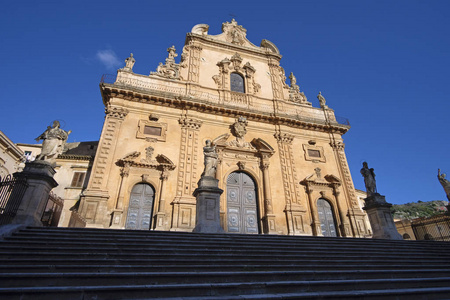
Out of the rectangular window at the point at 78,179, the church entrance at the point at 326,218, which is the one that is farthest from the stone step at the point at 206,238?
the rectangular window at the point at 78,179

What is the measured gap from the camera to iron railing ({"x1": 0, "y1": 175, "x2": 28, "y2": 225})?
670 cm

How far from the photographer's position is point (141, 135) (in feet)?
46.6

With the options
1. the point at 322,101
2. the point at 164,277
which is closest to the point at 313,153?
the point at 322,101

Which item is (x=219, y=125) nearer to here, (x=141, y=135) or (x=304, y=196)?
(x=141, y=135)

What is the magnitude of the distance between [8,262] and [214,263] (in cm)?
378

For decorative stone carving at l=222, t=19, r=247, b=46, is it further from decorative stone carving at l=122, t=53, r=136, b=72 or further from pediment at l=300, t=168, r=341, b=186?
pediment at l=300, t=168, r=341, b=186

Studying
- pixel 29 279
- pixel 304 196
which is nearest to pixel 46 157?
pixel 29 279

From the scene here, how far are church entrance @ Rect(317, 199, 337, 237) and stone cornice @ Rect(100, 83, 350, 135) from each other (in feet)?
18.3

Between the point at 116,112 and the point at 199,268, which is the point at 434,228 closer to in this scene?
the point at 199,268

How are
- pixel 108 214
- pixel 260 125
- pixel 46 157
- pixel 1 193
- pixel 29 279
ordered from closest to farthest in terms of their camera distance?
pixel 29 279
pixel 1 193
pixel 46 157
pixel 108 214
pixel 260 125

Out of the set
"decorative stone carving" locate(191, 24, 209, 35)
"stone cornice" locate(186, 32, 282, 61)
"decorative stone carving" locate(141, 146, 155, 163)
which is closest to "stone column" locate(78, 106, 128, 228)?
"decorative stone carving" locate(141, 146, 155, 163)

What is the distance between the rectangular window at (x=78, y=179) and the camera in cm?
1628

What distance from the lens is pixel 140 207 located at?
501 inches

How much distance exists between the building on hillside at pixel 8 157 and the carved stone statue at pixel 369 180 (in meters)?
23.6
